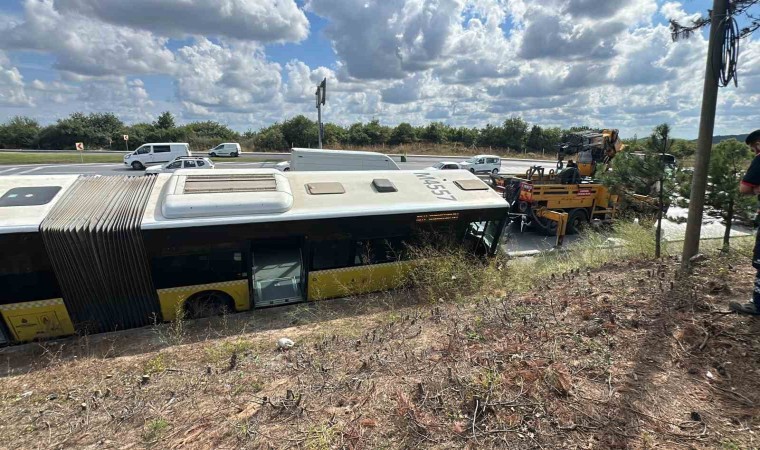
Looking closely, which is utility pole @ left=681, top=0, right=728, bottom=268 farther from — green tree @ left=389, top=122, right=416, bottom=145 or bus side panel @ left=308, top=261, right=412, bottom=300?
green tree @ left=389, top=122, right=416, bottom=145

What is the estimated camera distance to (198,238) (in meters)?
7.08

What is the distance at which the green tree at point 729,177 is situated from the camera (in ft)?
27.7

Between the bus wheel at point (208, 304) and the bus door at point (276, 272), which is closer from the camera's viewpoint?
the bus wheel at point (208, 304)

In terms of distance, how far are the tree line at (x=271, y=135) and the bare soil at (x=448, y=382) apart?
49598mm

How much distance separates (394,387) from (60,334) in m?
6.46

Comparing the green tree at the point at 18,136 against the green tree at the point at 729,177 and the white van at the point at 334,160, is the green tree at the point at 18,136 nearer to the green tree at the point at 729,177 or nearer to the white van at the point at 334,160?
the white van at the point at 334,160

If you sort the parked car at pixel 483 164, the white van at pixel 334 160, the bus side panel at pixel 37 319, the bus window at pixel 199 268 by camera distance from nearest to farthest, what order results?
the bus side panel at pixel 37 319 < the bus window at pixel 199 268 < the white van at pixel 334 160 < the parked car at pixel 483 164

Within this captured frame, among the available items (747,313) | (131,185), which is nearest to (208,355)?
(131,185)

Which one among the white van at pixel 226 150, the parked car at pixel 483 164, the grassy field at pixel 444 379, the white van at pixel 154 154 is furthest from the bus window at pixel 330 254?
the white van at pixel 226 150

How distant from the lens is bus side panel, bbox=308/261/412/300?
824 cm

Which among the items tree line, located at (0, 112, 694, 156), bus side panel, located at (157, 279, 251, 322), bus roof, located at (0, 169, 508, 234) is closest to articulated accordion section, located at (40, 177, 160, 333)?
bus side panel, located at (157, 279, 251, 322)

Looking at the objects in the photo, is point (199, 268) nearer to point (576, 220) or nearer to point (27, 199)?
point (27, 199)

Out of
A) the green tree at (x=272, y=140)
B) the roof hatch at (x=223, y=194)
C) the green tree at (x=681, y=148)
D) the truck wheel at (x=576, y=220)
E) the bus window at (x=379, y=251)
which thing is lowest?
the truck wheel at (x=576, y=220)

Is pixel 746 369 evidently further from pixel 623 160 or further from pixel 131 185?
pixel 131 185
